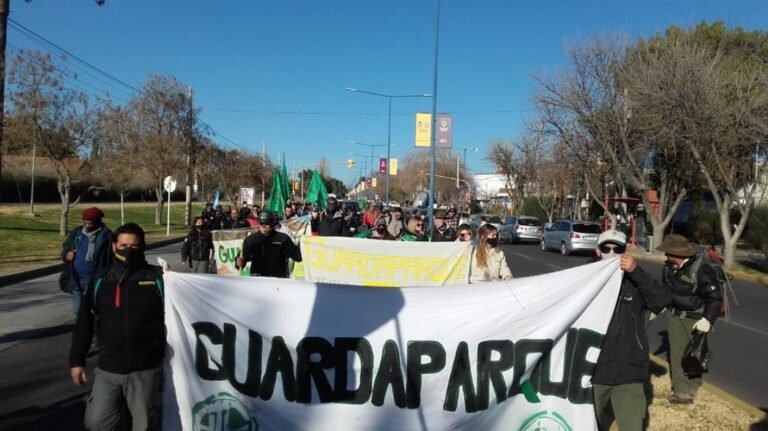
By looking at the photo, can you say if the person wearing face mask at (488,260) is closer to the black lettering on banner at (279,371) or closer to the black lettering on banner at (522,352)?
the black lettering on banner at (522,352)

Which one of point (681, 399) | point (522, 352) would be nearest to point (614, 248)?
point (522, 352)

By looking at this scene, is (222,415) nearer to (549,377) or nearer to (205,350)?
(205,350)

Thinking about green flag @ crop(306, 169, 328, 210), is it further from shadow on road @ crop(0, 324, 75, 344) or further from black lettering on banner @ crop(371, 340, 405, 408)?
black lettering on banner @ crop(371, 340, 405, 408)

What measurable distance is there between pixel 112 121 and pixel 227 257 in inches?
792

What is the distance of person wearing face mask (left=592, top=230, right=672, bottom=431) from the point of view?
13.6 ft

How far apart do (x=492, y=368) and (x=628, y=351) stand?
87cm

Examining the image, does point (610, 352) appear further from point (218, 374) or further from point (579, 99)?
point (579, 99)

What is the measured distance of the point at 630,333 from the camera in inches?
166

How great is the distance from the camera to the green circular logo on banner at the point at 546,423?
4.25 meters

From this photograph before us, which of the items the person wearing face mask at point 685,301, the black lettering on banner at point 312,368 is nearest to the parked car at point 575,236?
the person wearing face mask at point 685,301

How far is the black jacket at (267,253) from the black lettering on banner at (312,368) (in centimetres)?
388

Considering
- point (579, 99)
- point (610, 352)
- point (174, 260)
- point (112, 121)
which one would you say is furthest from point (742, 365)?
point (112, 121)

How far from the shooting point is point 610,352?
4.23 metres

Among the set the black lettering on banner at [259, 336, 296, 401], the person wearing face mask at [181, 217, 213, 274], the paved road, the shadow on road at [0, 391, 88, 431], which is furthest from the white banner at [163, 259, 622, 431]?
the person wearing face mask at [181, 217, 213, 274]
